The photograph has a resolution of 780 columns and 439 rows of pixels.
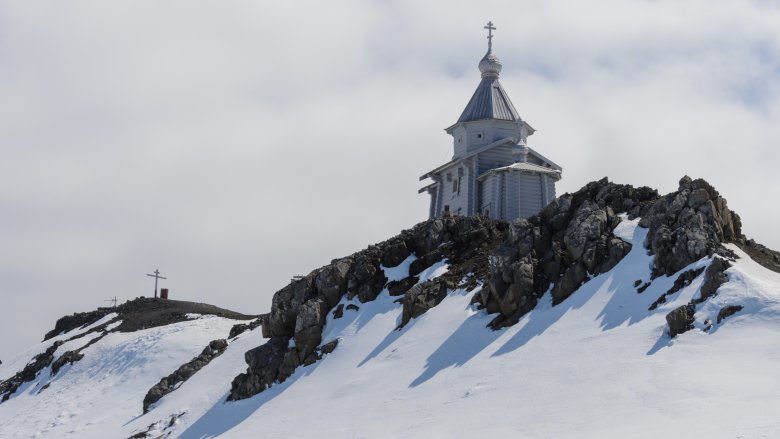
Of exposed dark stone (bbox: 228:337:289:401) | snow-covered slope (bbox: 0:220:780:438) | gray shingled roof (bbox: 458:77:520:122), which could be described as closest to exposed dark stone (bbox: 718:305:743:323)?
snow-covered slope (bbox: 0:220:780:438)

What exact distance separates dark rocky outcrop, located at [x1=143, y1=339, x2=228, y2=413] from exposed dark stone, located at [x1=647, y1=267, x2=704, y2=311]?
26.0 m

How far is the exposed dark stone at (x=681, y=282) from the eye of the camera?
31877 millimetres

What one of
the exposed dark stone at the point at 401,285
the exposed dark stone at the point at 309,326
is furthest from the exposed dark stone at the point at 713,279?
the exposed dark stone at the point at 309,326

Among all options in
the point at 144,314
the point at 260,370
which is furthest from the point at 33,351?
the point at 260,370

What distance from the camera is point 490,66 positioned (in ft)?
187

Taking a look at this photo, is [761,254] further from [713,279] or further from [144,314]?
[144,314]

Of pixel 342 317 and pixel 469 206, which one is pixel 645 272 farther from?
pixel 469 206

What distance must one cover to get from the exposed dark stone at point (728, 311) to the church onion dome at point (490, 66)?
96.7 ft

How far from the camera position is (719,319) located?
29.8 m

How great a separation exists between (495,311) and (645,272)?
20.3 ft

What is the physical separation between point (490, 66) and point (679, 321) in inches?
1170

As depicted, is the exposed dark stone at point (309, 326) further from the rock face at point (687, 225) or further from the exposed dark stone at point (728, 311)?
the exposed dark stone at point (728, 311)

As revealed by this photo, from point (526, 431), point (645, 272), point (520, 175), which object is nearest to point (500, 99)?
point (520, 175)

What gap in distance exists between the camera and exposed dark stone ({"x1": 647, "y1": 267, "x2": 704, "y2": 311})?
31.9 metres
